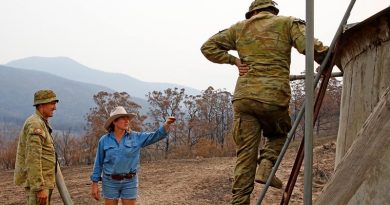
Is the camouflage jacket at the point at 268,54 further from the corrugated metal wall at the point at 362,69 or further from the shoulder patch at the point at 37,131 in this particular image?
the shoulder patch at the point at 37,131

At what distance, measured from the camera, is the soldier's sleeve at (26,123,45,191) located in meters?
4.43

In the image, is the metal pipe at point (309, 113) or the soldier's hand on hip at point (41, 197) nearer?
the metal pipe at point (309, 113)

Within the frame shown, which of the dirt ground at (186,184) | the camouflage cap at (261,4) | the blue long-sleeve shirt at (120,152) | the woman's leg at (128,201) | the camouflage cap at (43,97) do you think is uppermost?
the camouflage cap at (261,4)

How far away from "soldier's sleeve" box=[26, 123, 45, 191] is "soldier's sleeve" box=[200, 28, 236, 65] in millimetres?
1913

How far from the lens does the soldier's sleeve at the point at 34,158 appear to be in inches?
174

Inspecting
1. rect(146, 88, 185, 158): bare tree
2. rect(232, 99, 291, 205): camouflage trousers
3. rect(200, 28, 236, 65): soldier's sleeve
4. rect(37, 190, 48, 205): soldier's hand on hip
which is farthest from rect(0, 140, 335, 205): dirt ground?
rect(146, 88, 185, 158): bare tree

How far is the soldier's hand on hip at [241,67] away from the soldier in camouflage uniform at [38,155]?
211 centimetres

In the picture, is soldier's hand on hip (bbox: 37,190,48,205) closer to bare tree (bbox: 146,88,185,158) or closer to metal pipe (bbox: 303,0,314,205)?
metal pipe (bbox: 303,0,314,205)

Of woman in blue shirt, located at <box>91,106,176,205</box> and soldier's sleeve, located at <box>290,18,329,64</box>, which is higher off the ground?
soldier's sleeve, located at <box>290,18,329,64</box>

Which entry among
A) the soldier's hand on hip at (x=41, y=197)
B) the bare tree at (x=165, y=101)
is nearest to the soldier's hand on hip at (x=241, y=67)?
the soldier's hand on hip at (x=41, y=197)

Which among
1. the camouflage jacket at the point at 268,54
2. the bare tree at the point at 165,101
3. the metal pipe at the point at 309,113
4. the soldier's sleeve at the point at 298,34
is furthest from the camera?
the bare tree at the point at 165,101

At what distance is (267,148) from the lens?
361cm

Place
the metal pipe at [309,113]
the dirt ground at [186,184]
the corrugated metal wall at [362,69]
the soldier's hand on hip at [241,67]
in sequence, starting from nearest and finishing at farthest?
the metal pipe at [309,113] < the corrugated metal wall at [362,69] < the soldier's hand on hip at [241,67] < the dirt ground at [186,184]

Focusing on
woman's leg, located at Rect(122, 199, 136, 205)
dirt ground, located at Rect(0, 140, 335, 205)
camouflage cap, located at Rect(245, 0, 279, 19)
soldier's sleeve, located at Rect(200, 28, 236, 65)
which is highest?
camouflage cap, located at Rect(245, 0, 279, 19)
